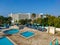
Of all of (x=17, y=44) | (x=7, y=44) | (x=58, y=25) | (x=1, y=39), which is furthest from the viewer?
(x=58, y=25)

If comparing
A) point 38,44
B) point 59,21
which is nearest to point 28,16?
point 59,21

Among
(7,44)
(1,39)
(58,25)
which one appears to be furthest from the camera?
(58,25)

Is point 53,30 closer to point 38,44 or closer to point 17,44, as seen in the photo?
point 38,44

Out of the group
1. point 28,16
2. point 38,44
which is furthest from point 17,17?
point 38,44

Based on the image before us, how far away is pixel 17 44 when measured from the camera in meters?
12.0

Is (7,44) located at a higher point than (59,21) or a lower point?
lower

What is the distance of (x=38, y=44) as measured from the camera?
12.4m

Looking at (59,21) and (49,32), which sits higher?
(59,21)

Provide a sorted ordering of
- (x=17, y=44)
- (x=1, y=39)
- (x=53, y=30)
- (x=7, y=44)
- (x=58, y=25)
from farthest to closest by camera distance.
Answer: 1. (x=58, y=25)
2. (x=53, y=30)
3. (x=1, y=39)
4. (x=7, y=44)
5. (x=17, y=44)

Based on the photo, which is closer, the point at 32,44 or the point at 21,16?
the point at 32,44

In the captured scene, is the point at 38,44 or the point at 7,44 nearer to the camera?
the point at 38,44

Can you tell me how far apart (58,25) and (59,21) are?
1.03 meters

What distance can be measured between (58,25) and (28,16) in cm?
7818

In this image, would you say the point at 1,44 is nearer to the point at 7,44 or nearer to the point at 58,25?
the point at 7,44
